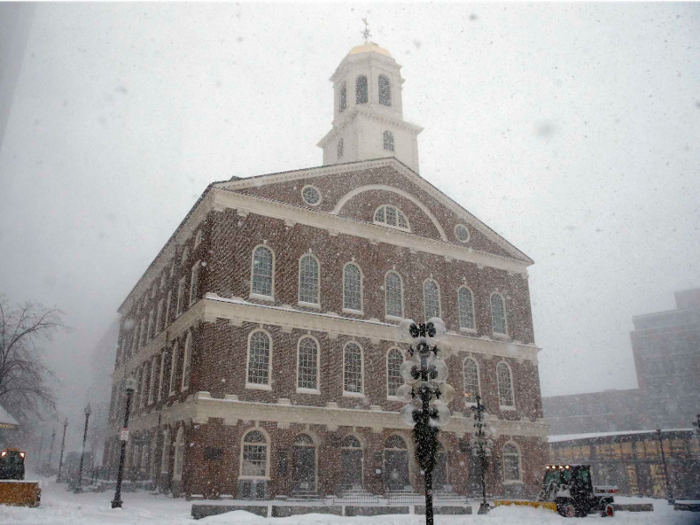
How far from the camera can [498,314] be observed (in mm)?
38969

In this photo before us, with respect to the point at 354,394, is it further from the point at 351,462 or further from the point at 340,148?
the point at 340,148

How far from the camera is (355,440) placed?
30531mm

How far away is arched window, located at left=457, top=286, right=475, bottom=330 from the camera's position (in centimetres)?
3722

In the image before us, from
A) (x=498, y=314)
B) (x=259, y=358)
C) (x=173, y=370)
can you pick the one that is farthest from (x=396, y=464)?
(x=173, y=370)

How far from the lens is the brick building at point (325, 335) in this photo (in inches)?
1104

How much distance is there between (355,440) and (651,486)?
3303 centimetres

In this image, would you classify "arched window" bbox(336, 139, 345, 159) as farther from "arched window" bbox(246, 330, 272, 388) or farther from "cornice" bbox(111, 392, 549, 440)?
"cornice" bbox(111, 392, 549, 440)

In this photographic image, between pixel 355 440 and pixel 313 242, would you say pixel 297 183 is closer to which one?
pixel 313 242

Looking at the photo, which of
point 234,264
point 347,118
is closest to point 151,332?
point 234,264

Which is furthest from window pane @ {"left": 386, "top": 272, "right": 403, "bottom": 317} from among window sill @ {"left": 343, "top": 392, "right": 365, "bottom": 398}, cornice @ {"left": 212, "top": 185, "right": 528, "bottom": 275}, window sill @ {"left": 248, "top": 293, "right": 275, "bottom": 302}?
window sill @ {"left": 248, "top": 293, "right": 275, "bottom": 302}

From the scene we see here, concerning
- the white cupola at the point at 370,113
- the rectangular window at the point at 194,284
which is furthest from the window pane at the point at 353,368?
the white cupola at the point at 370,113

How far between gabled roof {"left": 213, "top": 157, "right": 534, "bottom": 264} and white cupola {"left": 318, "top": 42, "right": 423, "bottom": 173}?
161 inches

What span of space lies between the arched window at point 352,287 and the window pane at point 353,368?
7.43 feet

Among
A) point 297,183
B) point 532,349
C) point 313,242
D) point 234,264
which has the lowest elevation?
point 532,349
